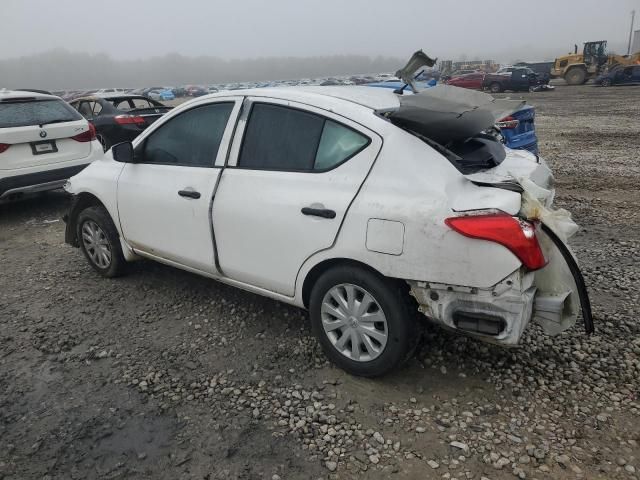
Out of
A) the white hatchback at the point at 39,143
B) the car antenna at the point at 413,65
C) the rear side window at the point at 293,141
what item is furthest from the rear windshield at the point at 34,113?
the car antenna at the point at 413,65

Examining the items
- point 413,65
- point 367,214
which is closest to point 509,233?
point 367,214

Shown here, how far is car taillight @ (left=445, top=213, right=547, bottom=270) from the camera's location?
7.75 feet

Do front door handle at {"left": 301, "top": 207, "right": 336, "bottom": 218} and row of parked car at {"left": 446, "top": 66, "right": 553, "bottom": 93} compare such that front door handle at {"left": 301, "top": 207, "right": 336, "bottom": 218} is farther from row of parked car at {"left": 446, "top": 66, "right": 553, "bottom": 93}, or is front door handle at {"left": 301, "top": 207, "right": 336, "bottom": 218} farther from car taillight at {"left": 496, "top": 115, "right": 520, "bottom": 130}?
row of parked car at {"left": 446, "top": 66, "right": 553, "bottom": 93}

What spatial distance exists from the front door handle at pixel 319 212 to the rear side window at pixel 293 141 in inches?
10.5

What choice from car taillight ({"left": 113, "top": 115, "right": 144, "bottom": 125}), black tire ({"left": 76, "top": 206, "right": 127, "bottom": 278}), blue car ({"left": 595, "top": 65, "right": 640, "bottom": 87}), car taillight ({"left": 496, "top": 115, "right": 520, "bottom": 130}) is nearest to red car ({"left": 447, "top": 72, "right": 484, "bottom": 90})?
blue car ({"left": 595, "top": 65, "right": 640, "bottom": 87})

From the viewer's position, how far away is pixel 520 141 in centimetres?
623

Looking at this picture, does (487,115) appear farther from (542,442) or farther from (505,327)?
(542,442)

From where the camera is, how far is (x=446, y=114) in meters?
2.84

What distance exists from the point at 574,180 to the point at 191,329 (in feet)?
21.3

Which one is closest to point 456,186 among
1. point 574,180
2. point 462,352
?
point 462,352

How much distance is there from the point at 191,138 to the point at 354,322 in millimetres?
1846

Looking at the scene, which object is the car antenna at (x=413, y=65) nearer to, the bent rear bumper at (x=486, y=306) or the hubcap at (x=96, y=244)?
the bent rear bumper at (x=486, y=306)

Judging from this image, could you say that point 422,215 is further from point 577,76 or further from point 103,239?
point 577,76

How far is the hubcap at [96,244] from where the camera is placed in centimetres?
447
